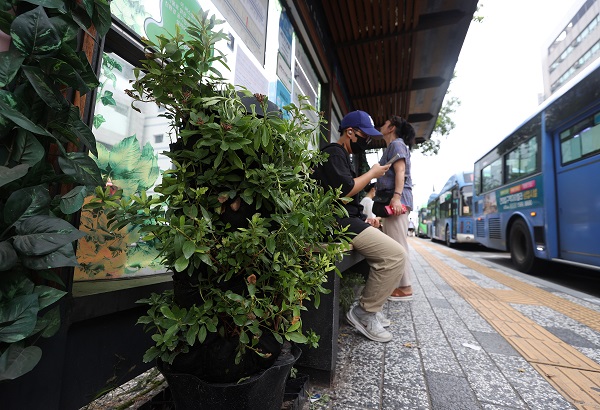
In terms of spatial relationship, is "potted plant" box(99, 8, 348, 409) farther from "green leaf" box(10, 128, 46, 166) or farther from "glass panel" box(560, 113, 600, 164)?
"glass panel" box(560, 113, 600, 164)

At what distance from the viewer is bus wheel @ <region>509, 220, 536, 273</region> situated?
6305mm

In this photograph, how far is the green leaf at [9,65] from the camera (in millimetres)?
749

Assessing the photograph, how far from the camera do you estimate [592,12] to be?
33219mm

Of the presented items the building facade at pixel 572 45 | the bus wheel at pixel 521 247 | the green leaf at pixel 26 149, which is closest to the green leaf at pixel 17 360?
the green leaf at pixel 26 149

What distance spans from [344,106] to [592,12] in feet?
142

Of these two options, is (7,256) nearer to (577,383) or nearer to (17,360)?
(17,360)

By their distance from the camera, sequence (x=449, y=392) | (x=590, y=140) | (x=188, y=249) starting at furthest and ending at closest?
(x=590, y=140)
(x=449, y=392)
(x=188, y=249)

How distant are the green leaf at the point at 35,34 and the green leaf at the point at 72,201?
1.12 feet

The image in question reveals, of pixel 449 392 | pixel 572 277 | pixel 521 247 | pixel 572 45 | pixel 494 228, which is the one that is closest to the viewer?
pixel 449 392

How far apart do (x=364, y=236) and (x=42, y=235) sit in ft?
5.98

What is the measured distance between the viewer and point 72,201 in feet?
2.79

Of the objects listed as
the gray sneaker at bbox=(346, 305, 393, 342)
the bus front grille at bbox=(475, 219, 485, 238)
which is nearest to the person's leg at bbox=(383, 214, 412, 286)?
the gray sneaker at bbox=(346, 305, 393, 342)

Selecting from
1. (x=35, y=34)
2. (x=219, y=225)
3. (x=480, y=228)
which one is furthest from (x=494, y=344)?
(x=480, y=228)

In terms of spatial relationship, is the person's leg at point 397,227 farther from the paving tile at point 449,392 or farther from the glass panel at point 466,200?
the glass panel at point 466,200
